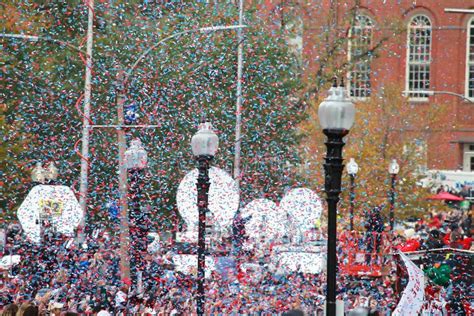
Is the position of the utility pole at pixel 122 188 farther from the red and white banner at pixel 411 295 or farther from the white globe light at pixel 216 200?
the red and white banner at pixel 411 295

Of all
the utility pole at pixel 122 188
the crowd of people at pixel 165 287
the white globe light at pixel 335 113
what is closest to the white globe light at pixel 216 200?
the utility pole at pixel 122 188

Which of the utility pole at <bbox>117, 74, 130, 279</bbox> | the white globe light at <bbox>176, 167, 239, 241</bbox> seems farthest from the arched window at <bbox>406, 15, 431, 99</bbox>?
the utility pole at <bbox>117, 74, 130, 279</bbox>

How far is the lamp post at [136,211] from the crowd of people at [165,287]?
0.13 meters

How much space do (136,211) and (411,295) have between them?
625 centimetres

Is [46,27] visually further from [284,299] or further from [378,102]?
[378,102]

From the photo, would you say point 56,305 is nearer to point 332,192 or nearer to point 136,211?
point 136,211

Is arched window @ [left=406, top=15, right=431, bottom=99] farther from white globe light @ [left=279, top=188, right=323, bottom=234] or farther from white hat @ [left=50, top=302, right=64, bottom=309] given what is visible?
white hat @ [left=50, top=302, right=64, bottom=309]

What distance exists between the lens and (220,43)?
969 inches

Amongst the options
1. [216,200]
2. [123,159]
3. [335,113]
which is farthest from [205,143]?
[216,200]

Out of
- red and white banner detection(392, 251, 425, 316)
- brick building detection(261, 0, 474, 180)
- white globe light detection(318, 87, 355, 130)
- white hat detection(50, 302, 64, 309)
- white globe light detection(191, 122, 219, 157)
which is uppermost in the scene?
brick building detection(261, 0, 474, 180)

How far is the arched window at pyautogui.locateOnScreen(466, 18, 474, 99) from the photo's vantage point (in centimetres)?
5609

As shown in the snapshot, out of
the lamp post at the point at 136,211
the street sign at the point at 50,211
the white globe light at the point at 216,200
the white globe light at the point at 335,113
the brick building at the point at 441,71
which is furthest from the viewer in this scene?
the brick building at the point at 441,71

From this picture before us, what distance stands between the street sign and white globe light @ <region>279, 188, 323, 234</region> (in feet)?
12.3

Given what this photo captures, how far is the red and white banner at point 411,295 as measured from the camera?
44.0 ft
